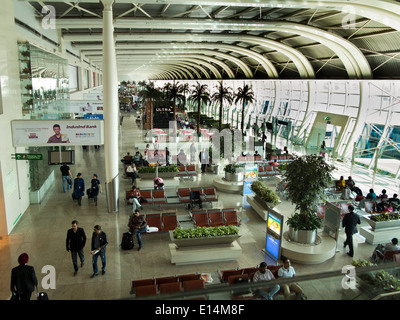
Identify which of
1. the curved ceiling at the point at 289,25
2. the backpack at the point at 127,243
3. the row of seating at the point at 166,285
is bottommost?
the backpack at the point at 127,243

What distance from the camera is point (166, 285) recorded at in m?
7.24

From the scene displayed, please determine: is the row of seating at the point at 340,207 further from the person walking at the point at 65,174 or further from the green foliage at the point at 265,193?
the person walking at the point at 65,174

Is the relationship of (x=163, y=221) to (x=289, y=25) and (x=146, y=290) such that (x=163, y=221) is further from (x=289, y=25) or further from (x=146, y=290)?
(x=289, y=25)

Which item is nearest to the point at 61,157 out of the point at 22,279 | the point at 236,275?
the point at 22,279

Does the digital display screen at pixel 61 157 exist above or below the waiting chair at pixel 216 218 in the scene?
above

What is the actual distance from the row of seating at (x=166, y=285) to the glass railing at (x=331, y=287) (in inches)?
119

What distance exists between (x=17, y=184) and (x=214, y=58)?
130ft

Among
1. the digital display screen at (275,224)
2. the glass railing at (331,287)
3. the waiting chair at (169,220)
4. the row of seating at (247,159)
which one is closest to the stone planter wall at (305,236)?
the digital display screen at (275,224)

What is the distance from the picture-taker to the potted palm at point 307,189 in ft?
34.0

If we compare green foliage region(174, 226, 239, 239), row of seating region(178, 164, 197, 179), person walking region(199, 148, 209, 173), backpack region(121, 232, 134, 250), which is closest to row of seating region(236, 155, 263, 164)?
person walking region(199, 148, 209, 173)

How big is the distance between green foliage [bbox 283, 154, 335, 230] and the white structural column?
7251 mm

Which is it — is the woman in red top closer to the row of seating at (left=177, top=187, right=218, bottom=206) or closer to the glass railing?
the row of seating at (left=177, top=187, right=218, bottom=206)

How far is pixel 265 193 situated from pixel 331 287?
9689mm
